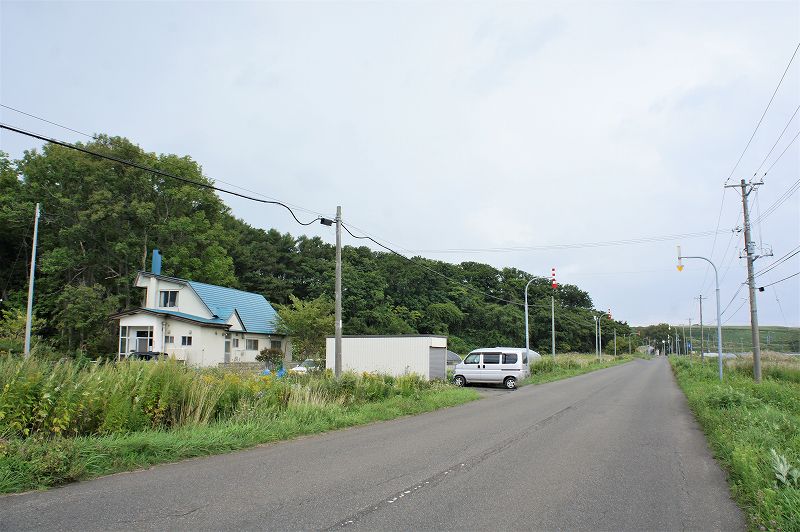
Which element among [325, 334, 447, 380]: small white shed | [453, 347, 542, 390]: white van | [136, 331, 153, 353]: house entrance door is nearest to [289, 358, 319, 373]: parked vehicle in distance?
[325, 334, 447, 380]: small white shed

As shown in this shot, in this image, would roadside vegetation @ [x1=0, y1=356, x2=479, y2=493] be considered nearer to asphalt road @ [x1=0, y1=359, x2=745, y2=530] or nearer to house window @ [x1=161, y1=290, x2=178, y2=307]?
asphalt road @ [x1=0, y1=359, x2=745, y2=530]

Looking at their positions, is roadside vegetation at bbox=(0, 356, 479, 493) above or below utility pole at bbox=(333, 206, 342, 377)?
below

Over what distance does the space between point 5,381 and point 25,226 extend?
41.4 meters

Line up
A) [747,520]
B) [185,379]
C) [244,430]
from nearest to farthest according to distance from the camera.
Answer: [747,520]
[244,430]
[185,379]

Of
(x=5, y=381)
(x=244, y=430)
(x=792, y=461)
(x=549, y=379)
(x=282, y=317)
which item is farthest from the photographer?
(x=282, y=317)

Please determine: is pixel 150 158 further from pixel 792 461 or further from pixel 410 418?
pixel 792 461

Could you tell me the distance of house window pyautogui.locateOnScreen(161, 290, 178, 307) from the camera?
3825 cm

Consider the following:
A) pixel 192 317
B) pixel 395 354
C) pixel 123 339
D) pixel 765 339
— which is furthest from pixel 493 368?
pixel 765 339

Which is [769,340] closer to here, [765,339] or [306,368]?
[765,339]

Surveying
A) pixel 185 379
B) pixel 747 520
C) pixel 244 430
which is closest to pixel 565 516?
pixel 747 520

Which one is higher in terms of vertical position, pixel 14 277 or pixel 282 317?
pixel 14 277

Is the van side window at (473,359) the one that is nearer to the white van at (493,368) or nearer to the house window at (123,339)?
the white van at (493,368)

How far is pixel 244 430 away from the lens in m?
9.95

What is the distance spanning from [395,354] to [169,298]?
2136 centimetres
